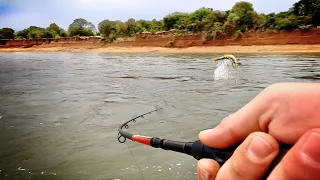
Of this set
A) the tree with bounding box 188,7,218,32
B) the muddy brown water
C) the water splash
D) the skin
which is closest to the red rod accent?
the muddy brown water

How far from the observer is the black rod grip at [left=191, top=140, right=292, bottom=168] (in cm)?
105

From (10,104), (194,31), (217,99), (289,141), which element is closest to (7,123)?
(10,104)

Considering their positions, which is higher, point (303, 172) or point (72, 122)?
point (303, 172)

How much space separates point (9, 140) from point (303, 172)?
4.72m

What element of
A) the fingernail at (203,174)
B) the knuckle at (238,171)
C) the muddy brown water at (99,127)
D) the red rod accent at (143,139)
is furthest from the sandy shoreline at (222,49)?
the knuckle at (238,171)

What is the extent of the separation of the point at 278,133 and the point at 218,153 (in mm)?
379

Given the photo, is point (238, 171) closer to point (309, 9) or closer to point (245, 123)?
point (245, 123)

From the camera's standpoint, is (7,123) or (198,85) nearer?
(7,123)

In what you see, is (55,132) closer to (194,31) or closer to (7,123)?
(7,123)

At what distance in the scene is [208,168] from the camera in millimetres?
1454

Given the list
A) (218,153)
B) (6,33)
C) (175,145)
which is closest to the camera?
(218,153)

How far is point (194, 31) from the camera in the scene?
163 feet

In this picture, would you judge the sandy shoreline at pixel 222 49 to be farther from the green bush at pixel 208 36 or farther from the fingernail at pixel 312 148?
the fingernail at pixel 312 148

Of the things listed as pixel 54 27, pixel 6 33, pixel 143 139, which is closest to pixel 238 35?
pixel 143 139
